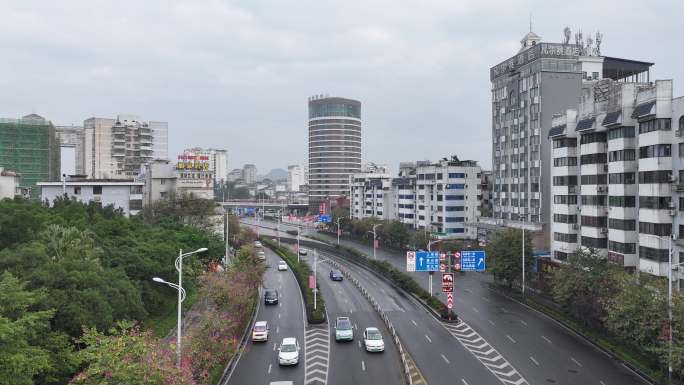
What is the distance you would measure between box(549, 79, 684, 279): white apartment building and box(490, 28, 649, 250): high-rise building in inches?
677

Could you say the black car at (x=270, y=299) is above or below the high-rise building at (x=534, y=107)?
below

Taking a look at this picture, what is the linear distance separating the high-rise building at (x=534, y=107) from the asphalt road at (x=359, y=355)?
115 feet

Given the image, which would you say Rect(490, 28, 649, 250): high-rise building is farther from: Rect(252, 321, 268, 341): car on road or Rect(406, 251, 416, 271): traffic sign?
Rect(252, 321, 268, 341): car on road

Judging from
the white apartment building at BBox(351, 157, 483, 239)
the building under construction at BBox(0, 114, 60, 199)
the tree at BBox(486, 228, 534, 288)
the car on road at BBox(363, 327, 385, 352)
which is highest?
the building under construction at BBox(0, 114, 60, 199)

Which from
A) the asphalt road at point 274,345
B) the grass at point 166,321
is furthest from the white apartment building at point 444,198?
the grass at point 166,321

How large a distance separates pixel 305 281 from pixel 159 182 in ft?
149

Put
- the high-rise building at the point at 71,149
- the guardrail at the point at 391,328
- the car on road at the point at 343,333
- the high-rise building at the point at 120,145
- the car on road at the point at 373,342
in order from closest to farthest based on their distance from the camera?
the guardrail at the point at 391,328 < the car on road at the point at 373,342 < the car on road at the point at 343,333 < the high-rise building at the point at 120,145 < the high-rise building at the point at 71,149

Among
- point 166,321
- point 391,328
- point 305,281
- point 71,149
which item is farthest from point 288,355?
point 71,149

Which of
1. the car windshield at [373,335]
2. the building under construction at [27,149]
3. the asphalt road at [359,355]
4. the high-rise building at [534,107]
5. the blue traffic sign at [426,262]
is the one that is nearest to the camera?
the asphalt road at [359,355]

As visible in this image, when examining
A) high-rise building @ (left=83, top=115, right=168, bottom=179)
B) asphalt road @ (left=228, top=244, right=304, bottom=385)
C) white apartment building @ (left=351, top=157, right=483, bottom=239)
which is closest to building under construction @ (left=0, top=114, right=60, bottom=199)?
high-rise building @ (left=83, top=115, right=168, bottom=179)

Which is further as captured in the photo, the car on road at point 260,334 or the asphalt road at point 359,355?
the car on road at point 260,334

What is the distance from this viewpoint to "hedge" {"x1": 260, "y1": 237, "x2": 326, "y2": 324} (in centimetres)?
4900

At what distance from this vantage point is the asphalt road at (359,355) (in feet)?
110

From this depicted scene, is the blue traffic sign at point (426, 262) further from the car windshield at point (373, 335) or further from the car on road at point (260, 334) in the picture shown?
the car on road at point (260, 334)
